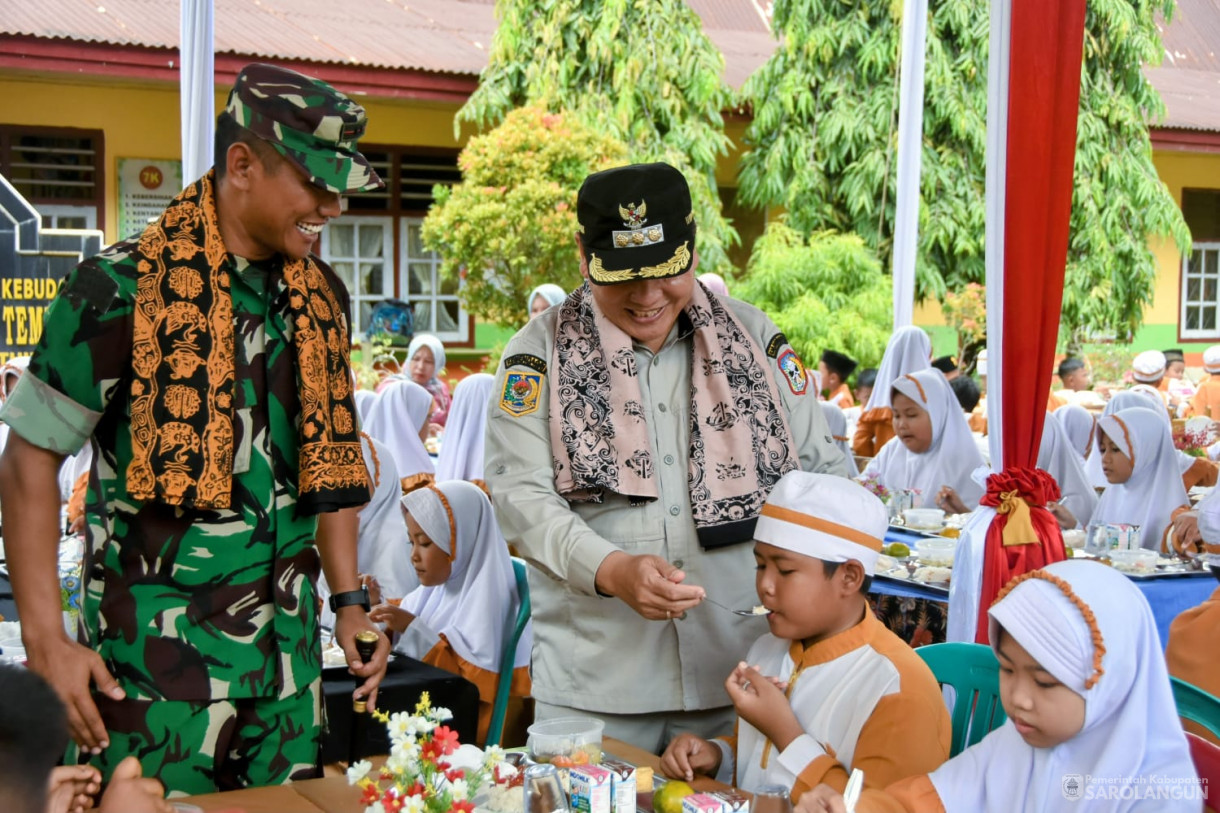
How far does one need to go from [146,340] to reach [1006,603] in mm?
1529

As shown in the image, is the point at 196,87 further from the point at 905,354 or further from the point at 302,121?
the point at 905,354

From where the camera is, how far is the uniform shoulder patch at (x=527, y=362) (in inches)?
107

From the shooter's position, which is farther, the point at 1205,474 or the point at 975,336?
the point at 975,336

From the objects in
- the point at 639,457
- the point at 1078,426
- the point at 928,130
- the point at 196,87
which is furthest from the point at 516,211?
the point at 639,457

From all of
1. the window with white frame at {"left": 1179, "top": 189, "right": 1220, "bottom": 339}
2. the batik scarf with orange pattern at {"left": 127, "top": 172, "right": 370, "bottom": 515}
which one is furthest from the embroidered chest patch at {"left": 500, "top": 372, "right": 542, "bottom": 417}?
the window with white frame at {"left": 1179, "top": 189, "right": 1220, "bottom": 339}

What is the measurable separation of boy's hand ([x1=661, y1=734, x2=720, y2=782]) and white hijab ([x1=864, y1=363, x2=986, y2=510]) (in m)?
4.14

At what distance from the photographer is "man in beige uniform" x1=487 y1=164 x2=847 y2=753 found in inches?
102

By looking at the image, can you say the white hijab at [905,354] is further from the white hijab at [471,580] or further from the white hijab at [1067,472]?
the white hijab at [471,580]

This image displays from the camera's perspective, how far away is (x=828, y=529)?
8.45 feet

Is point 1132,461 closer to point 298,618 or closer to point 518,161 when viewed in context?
point 298,618

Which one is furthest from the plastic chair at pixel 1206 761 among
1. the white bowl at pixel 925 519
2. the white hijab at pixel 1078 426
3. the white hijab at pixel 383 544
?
the white hijab at pixel 1078 426

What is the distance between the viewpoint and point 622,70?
40.6 ft

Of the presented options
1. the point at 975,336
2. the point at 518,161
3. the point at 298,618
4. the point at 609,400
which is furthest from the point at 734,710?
the point at 975,336

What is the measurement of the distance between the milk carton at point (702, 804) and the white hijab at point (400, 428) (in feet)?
17.0
